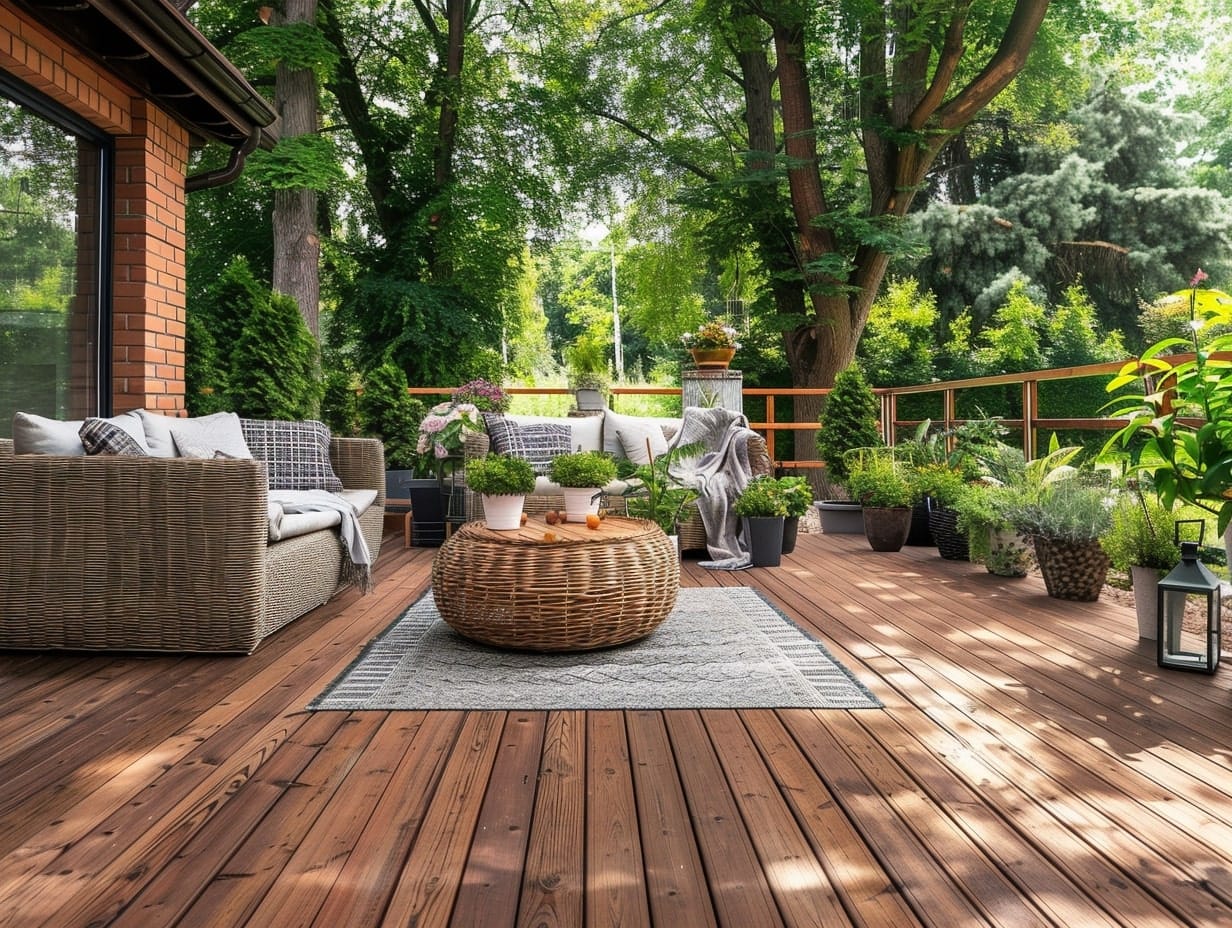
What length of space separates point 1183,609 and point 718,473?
287 centimetres

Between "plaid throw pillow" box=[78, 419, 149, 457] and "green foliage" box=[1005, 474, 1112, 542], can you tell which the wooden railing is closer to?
"green foliage" box=[1005, 474, 1112, 542]

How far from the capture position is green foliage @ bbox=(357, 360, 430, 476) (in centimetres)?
678

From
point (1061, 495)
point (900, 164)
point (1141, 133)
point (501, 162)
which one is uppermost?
point (1141, 133)

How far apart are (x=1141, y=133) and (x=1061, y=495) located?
45.1 feet

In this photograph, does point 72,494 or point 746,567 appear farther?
point 746,567

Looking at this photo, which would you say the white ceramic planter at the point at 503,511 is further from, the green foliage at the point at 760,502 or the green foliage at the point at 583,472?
the green foliage at the point at 760,502

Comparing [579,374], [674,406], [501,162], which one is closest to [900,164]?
[579,374]

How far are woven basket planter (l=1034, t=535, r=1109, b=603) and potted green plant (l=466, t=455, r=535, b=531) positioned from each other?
7.71 ft

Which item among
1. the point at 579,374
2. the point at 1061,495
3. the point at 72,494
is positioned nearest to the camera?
the point at 72,494

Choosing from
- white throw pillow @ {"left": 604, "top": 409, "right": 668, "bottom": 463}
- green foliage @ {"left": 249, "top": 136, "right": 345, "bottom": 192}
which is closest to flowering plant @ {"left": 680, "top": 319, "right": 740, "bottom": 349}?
white throw pillow @ {"left": 604, "top": 409, "right": 668, "bottom": 463}

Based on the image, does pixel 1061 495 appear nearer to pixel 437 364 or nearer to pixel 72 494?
pixel 72 494

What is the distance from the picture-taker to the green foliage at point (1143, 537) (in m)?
3.15

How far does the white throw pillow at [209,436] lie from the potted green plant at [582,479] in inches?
59.1

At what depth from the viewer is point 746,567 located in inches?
204
